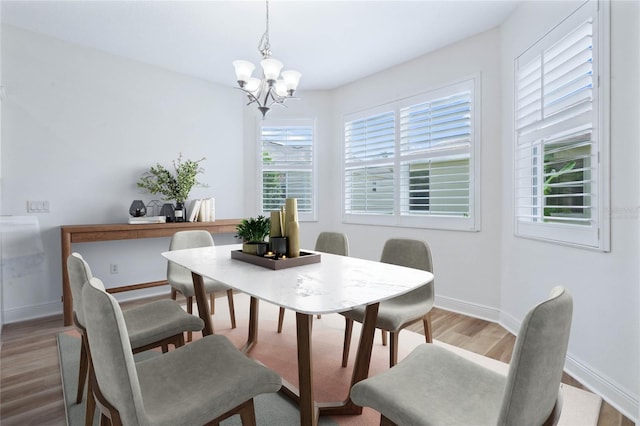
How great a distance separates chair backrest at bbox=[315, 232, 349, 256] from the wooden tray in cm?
69

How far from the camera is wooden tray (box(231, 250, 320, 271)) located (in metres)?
1.75

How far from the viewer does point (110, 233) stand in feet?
10.3

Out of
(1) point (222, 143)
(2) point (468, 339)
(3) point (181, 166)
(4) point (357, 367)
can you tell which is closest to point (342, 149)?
(1) point (222, 143)

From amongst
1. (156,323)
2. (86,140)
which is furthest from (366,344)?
(86,140)

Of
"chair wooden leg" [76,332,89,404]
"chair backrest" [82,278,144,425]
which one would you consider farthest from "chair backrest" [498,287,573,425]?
"chair wooden leg" [76,332,89,404]

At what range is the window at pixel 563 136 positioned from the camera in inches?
76.4

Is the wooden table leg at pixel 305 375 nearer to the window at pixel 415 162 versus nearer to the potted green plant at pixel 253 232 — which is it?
the potted green plant at pixel 253 232

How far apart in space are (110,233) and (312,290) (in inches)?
107

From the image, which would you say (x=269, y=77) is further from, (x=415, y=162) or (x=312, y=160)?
(x=312, y=160)

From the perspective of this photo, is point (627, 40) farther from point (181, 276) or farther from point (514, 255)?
point (181, 276)

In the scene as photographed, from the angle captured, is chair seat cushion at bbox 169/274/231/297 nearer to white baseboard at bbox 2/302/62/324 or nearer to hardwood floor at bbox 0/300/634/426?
hardwood floor at bbox 0/300/634/426

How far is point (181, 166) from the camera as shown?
3898mm

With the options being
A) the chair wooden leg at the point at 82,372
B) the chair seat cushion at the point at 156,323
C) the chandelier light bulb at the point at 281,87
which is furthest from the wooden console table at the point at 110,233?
the chandelier light bulb at the point at 281,87

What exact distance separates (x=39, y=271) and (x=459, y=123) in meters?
4.45
